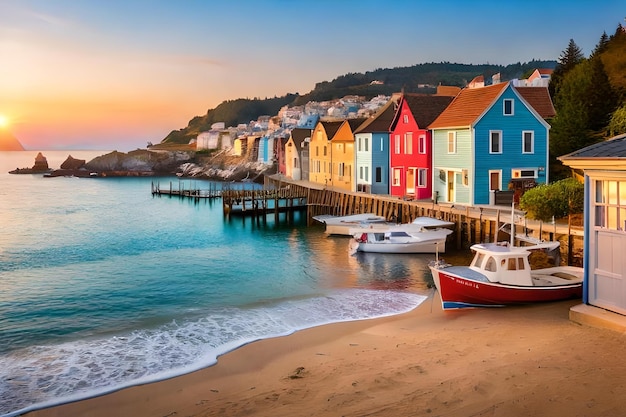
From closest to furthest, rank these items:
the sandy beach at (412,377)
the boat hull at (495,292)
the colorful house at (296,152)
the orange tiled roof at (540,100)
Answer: the sandy beach at (412,377)
the boat hull at (495,292)
the orange tiled roof at (540,100)
the colorful house at (296,152)

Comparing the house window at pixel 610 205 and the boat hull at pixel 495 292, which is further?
the boat hull at pixel 495 292

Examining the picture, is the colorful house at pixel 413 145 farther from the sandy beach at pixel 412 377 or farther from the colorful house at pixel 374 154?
the sandy beach at pixel 412 377

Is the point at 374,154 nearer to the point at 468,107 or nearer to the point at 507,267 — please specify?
the point at 468,107

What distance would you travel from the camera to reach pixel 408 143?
46.3 meters

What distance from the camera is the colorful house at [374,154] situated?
51.5m

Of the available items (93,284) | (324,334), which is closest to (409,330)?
(324,334)

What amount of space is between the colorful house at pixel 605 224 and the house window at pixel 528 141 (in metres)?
26.3

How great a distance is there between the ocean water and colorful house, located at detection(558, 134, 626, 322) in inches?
302

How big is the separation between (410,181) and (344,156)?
1387 cm

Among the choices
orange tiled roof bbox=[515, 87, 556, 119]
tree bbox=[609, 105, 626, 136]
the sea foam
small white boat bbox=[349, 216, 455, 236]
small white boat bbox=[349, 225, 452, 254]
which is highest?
orange tiled roof bbox=[515, 87, 556, 119]

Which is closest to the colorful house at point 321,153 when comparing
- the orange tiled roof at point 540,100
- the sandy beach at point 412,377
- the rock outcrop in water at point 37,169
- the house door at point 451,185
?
the orange tiled roof at point 540,100

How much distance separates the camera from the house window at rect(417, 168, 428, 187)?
43781 mm

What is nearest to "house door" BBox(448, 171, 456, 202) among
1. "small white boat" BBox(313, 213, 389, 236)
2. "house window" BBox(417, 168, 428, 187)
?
"house window" BBox(417, 168, 428, 187)

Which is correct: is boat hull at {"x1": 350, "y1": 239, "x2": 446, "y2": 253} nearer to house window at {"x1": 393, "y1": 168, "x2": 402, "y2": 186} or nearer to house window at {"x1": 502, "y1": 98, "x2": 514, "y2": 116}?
house window at {"x1": 502, "y1": 98, "x2": 514, "y2": 116}
